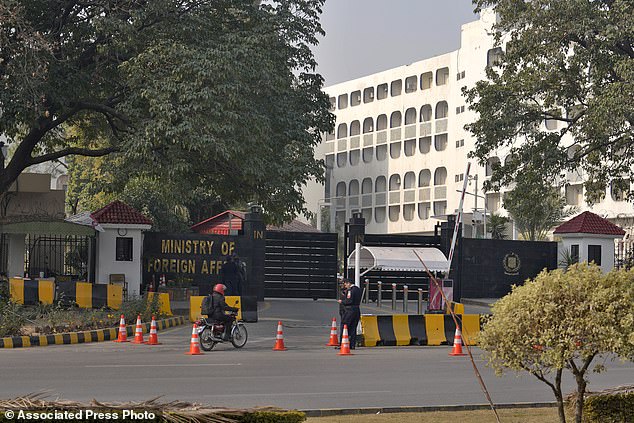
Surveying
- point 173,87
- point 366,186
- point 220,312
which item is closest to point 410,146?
point 366,186

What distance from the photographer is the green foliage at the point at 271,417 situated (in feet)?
26.9

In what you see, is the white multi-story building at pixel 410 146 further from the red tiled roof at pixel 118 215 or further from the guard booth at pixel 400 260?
the guard booth at pixel 400 260

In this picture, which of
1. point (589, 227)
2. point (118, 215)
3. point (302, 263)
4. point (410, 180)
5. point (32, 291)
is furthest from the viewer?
point (410, 180)

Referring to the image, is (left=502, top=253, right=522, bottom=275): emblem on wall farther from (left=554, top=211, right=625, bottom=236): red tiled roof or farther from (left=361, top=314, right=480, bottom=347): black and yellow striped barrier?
(left=361, top=314, right=480, bottom=347): black and yellow striped barrier

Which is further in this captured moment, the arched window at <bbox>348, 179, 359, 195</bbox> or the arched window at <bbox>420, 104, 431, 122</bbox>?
the arched window at <bbox>348, 179, 359, 195</bbox>

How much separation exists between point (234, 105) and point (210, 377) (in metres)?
13.1

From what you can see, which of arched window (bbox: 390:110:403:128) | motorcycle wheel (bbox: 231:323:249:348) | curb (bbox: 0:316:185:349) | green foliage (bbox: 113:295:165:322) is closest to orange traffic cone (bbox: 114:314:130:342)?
curb (bbox: 0:316:185:349)

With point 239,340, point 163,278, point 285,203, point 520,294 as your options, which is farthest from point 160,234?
point 520,294

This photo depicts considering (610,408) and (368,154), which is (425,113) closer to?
(368,154)

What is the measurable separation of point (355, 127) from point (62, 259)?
63.2 meters

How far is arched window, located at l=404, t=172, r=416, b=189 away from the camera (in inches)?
3644

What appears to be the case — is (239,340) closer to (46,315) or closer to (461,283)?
(46,315)

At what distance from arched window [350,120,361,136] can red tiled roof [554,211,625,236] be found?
57572 millimetres

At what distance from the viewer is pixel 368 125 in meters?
97.9
